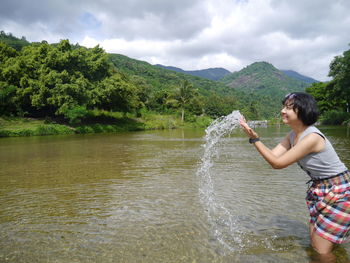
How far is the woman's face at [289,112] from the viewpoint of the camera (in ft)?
10.00

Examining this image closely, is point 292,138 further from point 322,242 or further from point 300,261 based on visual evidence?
point 300,261

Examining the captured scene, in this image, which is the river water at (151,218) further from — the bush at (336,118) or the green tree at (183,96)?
the green tree at (183,96)

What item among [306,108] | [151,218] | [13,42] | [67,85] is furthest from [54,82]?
[13,42]

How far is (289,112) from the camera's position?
3.08 m

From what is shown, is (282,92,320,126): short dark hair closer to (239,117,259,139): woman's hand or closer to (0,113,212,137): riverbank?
(239,117,259,139): woman's hand

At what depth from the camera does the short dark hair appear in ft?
9.68

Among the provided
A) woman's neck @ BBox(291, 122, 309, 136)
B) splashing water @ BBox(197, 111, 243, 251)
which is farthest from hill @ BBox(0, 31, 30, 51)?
woman's neck @ BBox(291, 122, 309, 136)

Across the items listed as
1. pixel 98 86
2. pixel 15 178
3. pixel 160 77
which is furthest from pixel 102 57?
pixel 160 77

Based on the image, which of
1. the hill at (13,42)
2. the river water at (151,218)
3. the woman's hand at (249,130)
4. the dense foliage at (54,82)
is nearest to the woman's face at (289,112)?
the woman's hand at (249,130)

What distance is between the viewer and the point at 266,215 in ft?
16.4

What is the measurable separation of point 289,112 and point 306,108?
181 mm

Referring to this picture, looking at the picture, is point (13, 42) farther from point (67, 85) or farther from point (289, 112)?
point (289, 112)

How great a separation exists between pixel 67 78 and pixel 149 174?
30208 mm

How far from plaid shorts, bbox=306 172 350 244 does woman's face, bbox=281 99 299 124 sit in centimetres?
73
